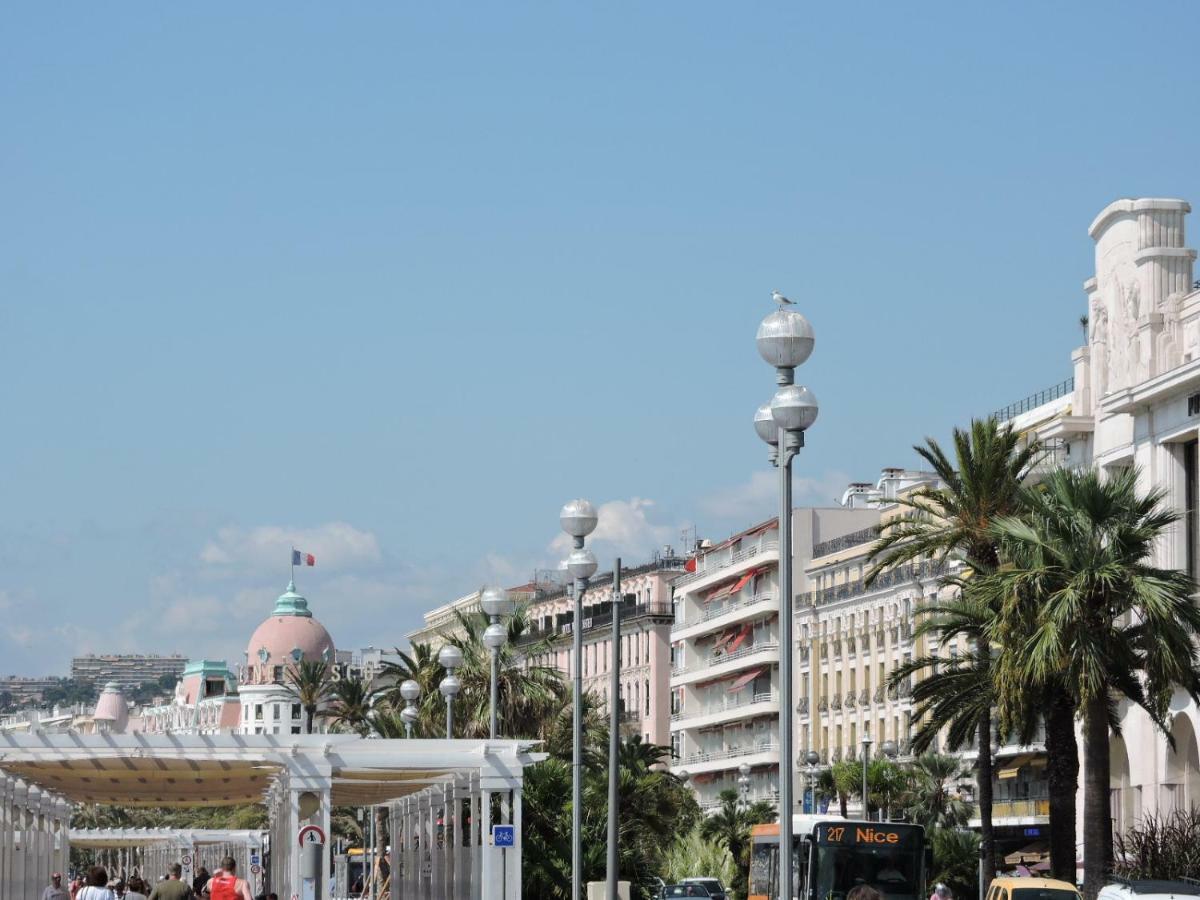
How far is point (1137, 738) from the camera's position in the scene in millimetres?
59312

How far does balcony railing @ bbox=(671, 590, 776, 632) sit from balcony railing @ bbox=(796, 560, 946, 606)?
2.79 meters

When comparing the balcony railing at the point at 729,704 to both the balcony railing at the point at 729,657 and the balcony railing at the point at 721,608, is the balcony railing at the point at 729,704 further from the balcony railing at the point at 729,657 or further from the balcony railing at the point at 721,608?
the balcony railing at the point at 721,608

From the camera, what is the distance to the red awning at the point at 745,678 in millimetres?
108125

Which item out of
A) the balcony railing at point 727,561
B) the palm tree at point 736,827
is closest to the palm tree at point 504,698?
the palm tree at point 736,827

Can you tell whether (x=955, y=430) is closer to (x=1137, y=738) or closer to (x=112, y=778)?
(x=1137, y=738)

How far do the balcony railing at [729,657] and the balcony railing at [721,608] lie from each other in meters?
2.02

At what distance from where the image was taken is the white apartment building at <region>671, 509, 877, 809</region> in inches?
4208

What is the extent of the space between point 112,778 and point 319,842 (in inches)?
492

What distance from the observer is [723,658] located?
113438 mm

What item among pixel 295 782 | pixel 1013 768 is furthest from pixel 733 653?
pixel 295 782

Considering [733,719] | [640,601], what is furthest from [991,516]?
[640,601]

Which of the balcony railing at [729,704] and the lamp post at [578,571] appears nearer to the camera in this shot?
the lamp post at [578,571]

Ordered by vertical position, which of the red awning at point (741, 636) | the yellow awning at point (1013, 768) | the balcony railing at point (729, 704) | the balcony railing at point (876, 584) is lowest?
the yellow awning at point (1013, 768)

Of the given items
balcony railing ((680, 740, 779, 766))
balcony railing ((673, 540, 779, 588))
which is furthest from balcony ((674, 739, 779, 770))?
balcony railing ((673, 540, 779, 588))
